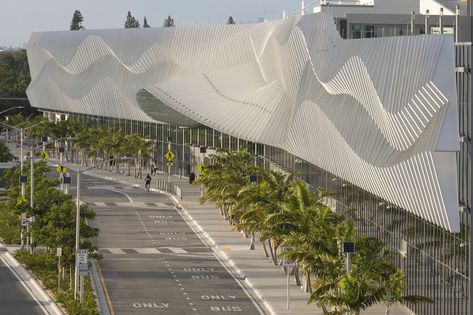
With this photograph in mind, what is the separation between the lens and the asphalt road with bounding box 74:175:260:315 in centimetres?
5472

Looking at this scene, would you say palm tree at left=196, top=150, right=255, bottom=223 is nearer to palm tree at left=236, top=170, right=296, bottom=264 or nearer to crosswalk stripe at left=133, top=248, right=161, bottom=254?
crosswalk stripe at left=133, top=248, right=161, bottom=254

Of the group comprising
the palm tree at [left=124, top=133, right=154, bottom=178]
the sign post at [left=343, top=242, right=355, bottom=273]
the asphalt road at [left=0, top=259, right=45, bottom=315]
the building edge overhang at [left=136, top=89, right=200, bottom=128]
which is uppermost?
the building edge overhang at [left=136, top=89, right=200, bottom=128]

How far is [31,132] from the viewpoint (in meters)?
156

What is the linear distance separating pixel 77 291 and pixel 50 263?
24.6ft

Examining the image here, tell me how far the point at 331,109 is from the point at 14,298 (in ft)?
62.8

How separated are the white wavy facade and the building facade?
0.29 feet

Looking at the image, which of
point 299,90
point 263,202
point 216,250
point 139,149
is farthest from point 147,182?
point 263,202

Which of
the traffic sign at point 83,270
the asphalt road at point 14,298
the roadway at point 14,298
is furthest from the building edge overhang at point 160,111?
the traffic sign at point 83,270

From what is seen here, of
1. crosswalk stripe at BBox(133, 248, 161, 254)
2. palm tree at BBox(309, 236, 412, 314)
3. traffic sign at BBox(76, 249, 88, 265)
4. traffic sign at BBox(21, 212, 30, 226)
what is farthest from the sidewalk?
traffic sign at BBox(21, 212, 30, 226)

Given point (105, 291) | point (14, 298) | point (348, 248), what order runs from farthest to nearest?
1. point (105, 291)
2. point (14, 298)
3. point (348, 248)

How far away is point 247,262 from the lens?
219ft

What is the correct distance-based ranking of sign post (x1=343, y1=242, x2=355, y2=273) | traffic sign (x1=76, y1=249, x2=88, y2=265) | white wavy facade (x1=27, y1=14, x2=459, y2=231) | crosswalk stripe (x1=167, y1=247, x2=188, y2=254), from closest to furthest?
1. sign post (x1=343, y1=242, x2=355, y2=273)
2. white wavy facade (x1=27, y1=14, x2=459, y2=231)
3. traffic sign (x1=76, y1=249, x2=88, y2=265)
4. crosswalk stripe (x1=167, y1=247, x2=188, y2=254)

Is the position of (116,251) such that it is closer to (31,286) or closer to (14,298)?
(31,286)

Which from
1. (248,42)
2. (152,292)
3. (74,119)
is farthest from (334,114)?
(74,119)
